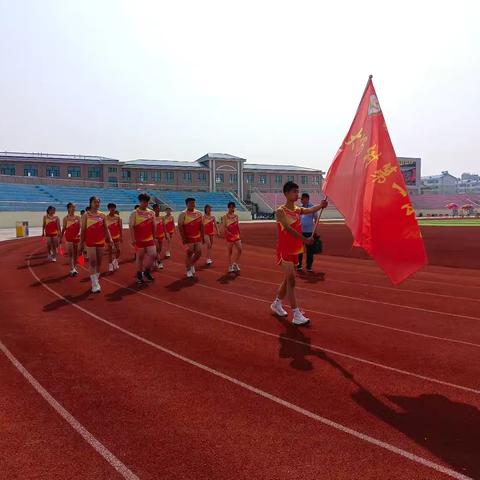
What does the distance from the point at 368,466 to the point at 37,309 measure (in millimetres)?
6736

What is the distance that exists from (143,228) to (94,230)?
1421 mm

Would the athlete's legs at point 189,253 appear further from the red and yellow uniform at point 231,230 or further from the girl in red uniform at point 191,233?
the red and yellow uniform at point 231,230

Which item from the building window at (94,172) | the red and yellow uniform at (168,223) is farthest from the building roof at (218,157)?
the red and yellow uniform at (168,223)

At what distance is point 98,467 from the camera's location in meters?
3.03

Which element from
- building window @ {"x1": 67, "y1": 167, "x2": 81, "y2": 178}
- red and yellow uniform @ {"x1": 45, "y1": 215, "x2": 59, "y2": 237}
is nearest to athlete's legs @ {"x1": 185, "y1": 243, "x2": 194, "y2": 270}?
red and yellow uniform @ {"x1": 45, "y1": 215, "x2": 59, "y2": 237}

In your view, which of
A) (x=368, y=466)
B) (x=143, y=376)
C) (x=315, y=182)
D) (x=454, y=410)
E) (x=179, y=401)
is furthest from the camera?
(x=315, y=182)

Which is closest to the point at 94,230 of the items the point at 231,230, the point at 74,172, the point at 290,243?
the point at 231,230

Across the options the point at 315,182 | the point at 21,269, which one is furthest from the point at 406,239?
the point at 315,182

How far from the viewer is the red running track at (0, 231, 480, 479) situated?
3.09m

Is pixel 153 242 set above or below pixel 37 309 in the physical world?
above

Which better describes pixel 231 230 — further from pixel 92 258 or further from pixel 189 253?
pixel 92 258

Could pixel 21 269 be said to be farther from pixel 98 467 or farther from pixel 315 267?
pixel 98 467

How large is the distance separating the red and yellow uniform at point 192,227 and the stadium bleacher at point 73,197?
36729mm

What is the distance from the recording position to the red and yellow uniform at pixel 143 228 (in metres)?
10.5
